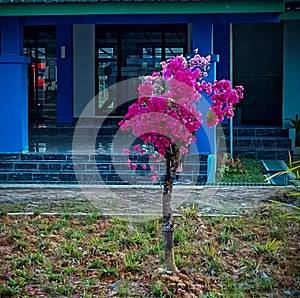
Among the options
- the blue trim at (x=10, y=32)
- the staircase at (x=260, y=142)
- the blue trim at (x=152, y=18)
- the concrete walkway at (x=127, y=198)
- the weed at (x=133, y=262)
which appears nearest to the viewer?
the weed at (x=133, y=262)

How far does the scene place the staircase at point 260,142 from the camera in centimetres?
1467

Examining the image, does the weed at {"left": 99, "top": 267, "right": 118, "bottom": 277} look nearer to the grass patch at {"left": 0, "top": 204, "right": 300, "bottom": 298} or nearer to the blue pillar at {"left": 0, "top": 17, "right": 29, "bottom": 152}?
the grass patch at {"left": 0, "top": 204, "right": 300, "bottom": 298}

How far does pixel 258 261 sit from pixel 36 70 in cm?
1462

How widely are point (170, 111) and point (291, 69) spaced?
10.3 m

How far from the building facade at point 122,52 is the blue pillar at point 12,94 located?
18mm

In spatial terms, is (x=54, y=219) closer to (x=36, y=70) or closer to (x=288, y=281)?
(x=288, y=281)

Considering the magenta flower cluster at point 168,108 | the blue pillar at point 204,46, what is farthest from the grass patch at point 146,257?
the blue pillar at point 204,46

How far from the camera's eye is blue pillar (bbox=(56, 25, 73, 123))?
18219 mm

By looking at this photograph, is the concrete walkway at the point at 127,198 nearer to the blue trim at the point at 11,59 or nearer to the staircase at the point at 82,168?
the staircase at the point at 82,168

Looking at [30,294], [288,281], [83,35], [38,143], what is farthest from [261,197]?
[83,35]

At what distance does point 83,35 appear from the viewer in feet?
60.8

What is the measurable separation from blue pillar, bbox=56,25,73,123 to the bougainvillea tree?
1176cm

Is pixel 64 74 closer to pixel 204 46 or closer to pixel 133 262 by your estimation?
pixel 204 46

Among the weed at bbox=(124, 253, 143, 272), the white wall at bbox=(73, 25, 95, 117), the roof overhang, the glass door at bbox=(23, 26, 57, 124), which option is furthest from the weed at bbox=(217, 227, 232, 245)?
the glass door at bbox=(23, 26, 57, 124)
